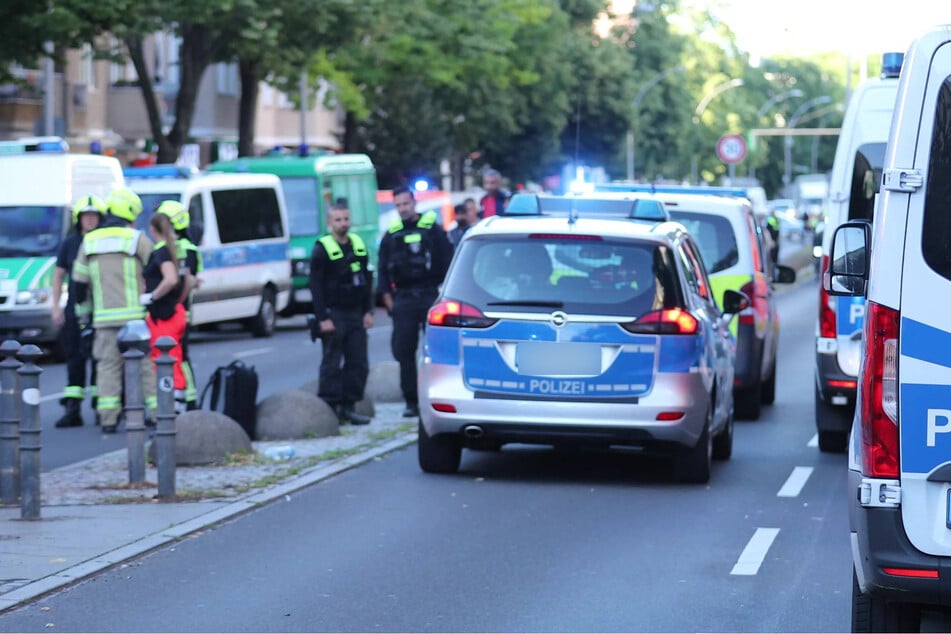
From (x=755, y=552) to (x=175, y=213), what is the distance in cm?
685

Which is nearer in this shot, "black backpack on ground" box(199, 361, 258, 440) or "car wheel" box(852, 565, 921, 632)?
"car wheel" box(852, 565, 921, 632)

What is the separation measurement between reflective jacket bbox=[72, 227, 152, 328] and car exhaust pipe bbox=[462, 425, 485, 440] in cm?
392

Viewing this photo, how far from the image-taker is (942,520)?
571cm

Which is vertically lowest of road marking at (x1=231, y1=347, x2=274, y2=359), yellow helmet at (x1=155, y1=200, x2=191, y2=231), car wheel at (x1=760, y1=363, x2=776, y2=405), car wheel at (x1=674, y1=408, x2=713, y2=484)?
road marking at (x1=231, y1=347, x2=274, y2=359)

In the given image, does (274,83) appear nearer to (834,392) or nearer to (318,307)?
(318,307)

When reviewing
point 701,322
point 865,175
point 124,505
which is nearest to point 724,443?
point 701,322

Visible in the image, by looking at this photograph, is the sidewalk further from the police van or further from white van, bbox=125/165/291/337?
white van, bbox=125/165/291/337

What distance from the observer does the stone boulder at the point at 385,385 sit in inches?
661

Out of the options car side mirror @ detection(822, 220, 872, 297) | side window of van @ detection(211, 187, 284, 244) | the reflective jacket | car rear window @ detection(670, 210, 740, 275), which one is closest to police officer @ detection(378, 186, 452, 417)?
the reflective jacket

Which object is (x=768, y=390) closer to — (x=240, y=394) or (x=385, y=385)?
(x=385, y=385)

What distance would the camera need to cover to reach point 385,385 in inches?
664

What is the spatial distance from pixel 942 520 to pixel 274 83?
32.8 m

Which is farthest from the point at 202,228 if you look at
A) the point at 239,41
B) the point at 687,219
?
the point at 687,219

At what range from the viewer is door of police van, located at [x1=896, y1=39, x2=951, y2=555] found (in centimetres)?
567
